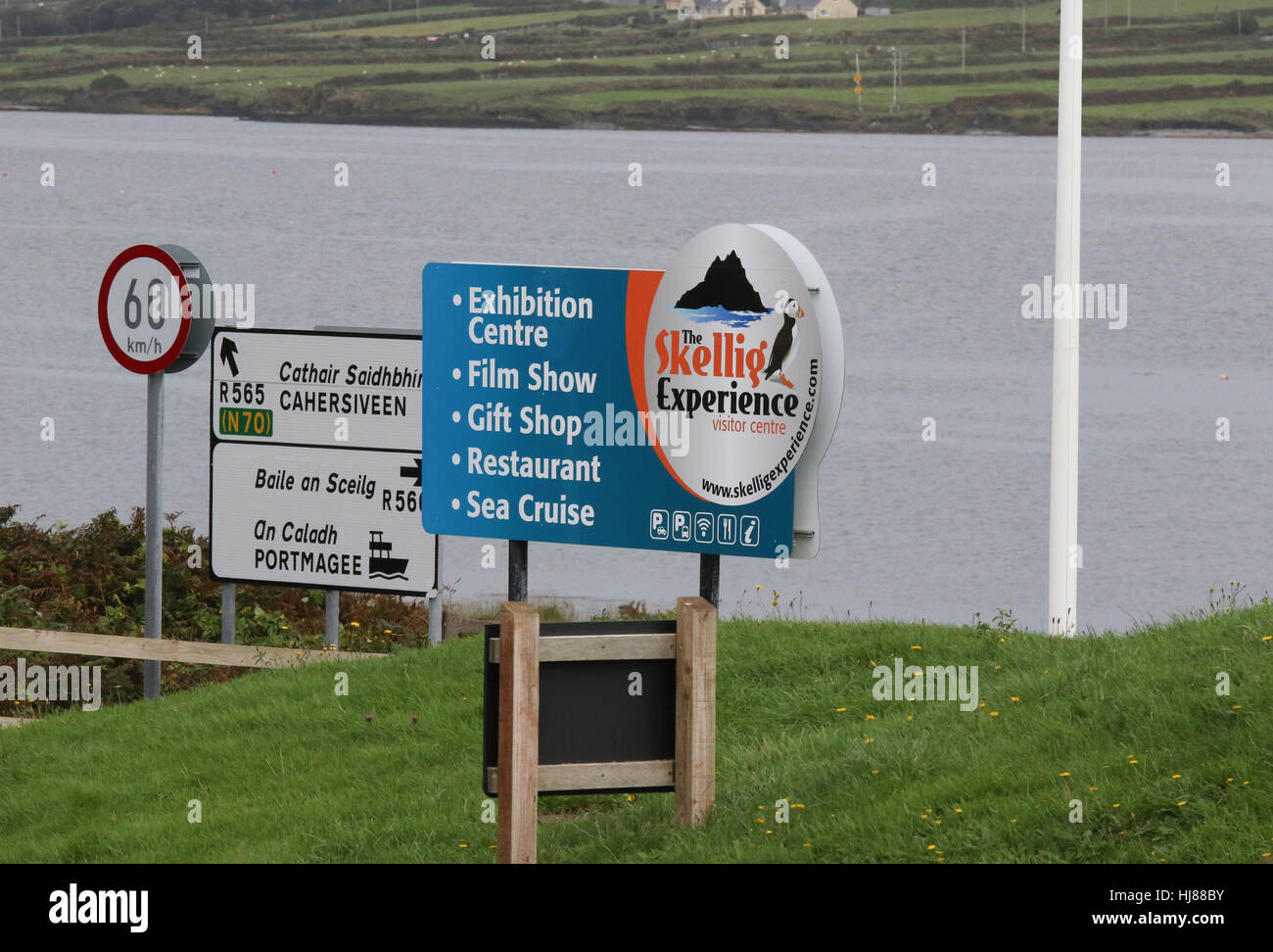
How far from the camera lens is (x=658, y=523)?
8375mm

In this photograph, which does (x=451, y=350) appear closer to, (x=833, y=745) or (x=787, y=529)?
(x=787, y=529)

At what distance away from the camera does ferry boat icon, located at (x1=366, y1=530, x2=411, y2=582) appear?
1162 cm

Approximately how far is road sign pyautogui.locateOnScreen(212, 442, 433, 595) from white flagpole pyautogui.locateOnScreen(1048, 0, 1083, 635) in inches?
151

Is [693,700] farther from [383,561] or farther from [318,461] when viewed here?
[318,461]

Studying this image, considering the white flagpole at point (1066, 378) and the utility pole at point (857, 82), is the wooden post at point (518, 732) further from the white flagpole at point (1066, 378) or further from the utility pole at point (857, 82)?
the utility pole at point (857, 82)

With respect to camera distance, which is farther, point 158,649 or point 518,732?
point 158,649

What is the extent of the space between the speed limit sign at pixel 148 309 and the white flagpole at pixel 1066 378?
5386 mm

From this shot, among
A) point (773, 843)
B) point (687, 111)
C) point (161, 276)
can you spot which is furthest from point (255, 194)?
point (773, 843)

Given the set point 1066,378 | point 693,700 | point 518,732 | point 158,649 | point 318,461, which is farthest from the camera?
point 318,461

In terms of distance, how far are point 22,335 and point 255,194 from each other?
130ft

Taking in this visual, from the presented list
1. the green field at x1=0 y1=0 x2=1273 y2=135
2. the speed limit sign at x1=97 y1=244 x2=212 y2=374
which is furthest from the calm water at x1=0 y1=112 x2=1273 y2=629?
the speed limit sign at x1=97 y1=244 x2=212 y2=374

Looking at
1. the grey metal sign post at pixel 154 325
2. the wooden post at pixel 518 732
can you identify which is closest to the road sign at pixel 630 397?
the wooden post at pixel 518 732

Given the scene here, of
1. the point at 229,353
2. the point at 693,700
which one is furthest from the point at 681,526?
the point at 229,353

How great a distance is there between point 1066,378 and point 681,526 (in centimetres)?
358
